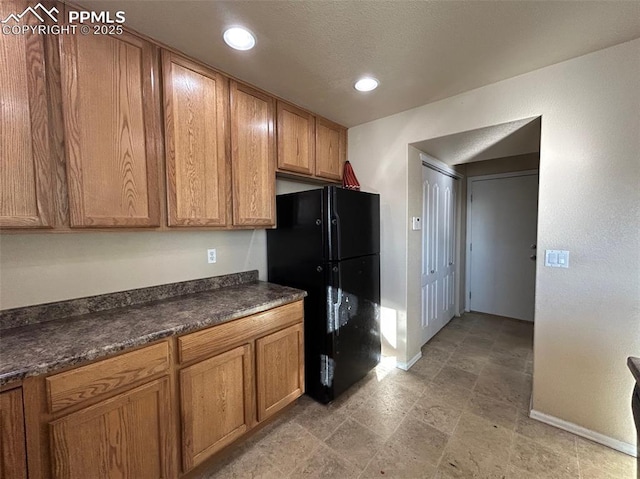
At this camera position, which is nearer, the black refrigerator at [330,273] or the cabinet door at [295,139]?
the black refrigerator at [330,273]

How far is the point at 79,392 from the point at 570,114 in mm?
2930

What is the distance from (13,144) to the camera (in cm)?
106

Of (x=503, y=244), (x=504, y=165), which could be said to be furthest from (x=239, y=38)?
(x=503, y=244)

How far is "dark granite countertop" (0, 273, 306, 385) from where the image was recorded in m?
0.95

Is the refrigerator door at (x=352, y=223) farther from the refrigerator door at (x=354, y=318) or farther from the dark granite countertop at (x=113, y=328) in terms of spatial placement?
the dark granite countertop at (x=113, y=328)

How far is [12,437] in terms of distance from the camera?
881 mm

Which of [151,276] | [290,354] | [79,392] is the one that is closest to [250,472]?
[290,354]

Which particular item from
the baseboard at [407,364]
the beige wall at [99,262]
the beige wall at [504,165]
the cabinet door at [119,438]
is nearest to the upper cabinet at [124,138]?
the beige wall at [99,262]

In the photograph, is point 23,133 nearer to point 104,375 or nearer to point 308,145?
point 104,375

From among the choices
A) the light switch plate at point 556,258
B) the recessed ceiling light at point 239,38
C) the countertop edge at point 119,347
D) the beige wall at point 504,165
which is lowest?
the countertop edge at point 119,347

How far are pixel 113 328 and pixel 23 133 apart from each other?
0.92 metres

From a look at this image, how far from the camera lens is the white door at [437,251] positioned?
9.43 feet

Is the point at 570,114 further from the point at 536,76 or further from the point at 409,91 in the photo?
the point at 409,91

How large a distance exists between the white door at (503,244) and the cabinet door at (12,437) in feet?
15.0
